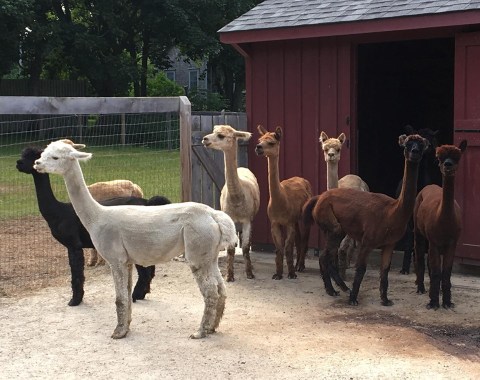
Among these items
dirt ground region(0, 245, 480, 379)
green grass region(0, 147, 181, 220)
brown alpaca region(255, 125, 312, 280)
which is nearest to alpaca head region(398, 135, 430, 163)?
dirt ground region(0, 245, 480, 379)

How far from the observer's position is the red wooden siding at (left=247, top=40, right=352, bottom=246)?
32.0 ft

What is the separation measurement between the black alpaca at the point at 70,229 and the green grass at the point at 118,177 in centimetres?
538

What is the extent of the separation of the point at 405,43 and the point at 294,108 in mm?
3174

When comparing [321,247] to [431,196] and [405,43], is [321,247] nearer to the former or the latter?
[431,196]

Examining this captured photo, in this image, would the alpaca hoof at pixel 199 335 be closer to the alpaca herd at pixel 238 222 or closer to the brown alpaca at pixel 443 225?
the alpaca herd at pixel 238 222

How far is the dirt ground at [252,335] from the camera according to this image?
19.2 feet

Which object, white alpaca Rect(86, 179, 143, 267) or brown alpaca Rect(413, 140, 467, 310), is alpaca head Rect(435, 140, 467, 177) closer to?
brown alpaca Rect(413, 140, 467, 310)

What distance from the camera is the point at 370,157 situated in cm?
1216

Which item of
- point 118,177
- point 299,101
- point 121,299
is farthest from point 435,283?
point 118,177

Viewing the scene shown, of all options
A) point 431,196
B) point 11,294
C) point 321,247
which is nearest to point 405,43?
point 321,247

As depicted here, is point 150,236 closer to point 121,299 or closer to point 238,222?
point 121,299

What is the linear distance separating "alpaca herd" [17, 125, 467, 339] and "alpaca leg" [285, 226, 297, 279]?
11 mm

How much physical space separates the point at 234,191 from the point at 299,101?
1778 mm

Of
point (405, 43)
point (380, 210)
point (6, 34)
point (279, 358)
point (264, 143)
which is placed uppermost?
point (6, 34)
